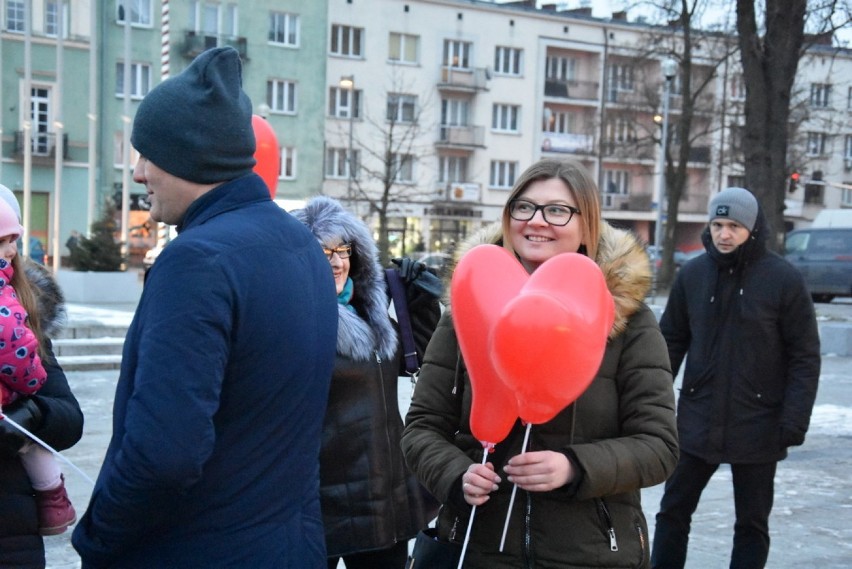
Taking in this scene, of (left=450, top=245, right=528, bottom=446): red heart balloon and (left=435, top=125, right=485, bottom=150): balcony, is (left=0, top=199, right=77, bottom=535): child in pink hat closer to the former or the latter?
(left=450, top=245, right=528, bottom=446): red heart balloon

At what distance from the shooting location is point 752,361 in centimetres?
494

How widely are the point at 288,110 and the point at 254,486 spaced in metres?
45.1

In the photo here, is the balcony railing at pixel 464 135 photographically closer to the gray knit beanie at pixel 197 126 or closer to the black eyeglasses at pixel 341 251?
the black eyeglasses at pixel 341 251

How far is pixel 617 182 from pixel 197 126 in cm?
5849

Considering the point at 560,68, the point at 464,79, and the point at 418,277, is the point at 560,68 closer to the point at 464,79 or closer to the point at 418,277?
the point at 464,79

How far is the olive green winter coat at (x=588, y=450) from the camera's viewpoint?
2744mm

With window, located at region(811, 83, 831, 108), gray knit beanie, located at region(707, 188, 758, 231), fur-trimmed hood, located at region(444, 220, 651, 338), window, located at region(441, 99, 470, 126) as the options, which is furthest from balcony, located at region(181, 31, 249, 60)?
fur-trimmed hood, located at region(444, 220, 651, 338)

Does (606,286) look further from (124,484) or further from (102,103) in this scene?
(102,103)

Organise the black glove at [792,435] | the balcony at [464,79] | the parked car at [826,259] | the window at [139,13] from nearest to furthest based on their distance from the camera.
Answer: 1. the black glove at [792,435]
2. the parked car at [826,259]
3. the window at [139,13]
4. the balcony at [464,79]

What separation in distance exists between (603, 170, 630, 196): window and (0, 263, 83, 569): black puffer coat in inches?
2244

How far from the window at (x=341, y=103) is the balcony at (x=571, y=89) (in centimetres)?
1072

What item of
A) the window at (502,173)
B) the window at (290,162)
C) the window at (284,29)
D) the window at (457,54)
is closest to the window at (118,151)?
the window at (290,162)

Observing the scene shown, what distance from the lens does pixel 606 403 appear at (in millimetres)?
2852

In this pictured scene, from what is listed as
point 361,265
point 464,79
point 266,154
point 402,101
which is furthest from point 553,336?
point 464,79
